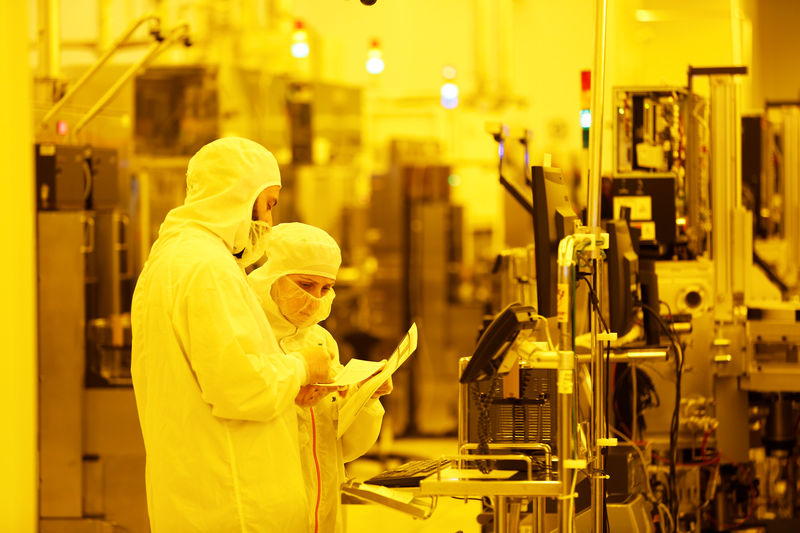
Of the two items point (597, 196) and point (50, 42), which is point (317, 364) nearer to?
point (597, 196)

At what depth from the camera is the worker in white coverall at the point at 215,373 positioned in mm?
2793

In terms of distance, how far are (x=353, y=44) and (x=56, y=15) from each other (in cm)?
706

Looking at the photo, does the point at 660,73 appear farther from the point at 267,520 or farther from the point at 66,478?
the point at 267,520

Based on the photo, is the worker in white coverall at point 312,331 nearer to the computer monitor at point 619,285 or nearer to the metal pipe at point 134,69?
the computer monitor at point 619,285

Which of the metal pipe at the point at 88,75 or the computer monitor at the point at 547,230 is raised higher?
the metal pipe at the point at 88,75

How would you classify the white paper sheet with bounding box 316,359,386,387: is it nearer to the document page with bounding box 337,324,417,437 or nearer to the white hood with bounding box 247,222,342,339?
the document page with bounding box 337,324,417,437

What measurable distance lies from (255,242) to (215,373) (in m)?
0.46

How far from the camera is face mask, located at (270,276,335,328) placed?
133 inches

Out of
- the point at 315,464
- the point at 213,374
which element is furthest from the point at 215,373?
the point at 315,464

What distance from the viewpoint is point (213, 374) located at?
9.11ft

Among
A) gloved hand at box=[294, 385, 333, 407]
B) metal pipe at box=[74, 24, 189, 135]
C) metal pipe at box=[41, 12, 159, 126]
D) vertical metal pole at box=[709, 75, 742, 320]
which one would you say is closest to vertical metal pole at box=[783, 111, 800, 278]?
vertical metal pole at box=[709, 75, 742, 320]

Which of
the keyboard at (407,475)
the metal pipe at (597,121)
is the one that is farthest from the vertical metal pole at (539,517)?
the metal pipe at (597,121)

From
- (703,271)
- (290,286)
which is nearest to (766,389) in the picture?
(703,271)

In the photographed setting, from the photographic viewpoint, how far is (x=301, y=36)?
7031mm
